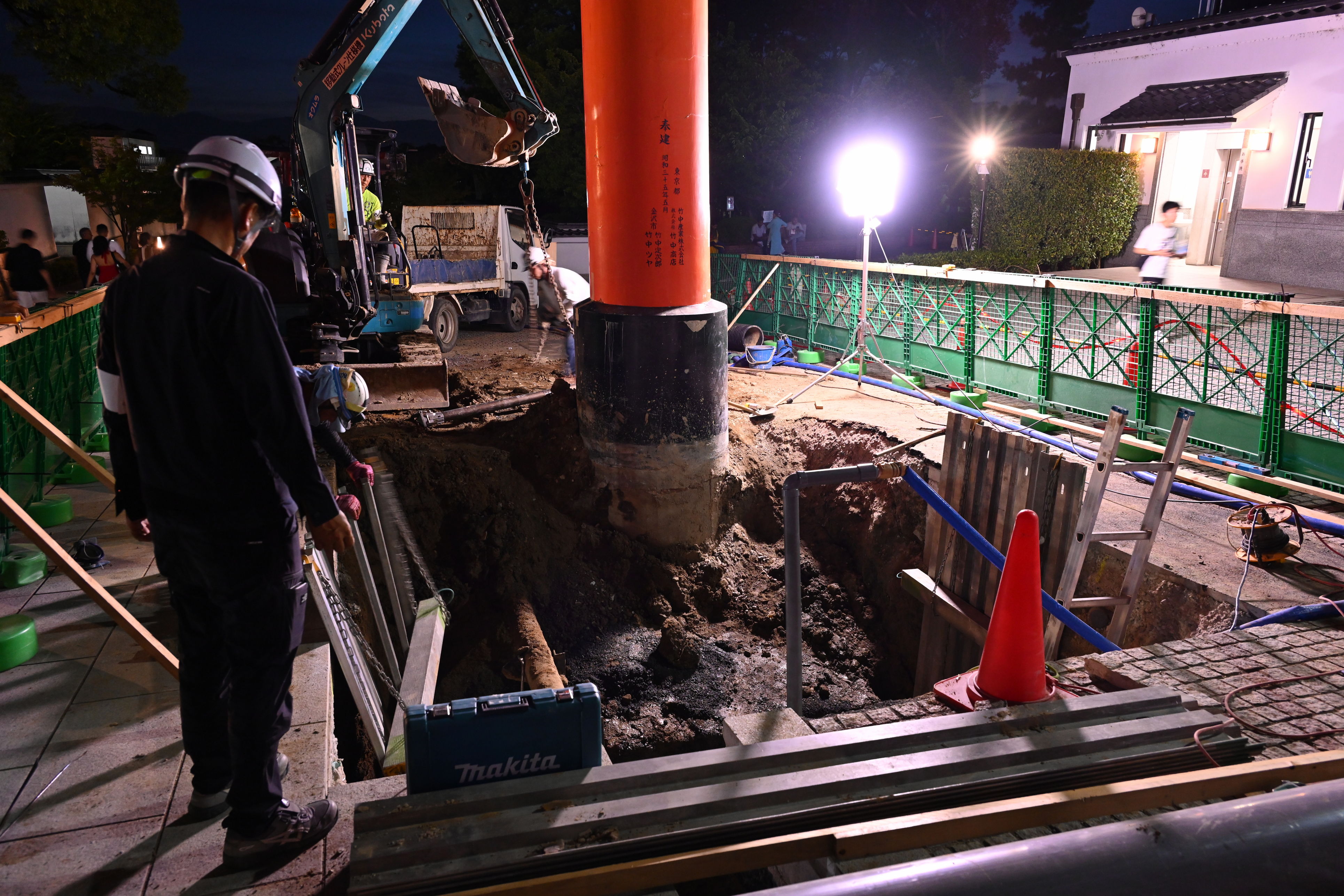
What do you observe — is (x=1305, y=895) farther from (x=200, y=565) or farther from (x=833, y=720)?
(x=833, y=720)

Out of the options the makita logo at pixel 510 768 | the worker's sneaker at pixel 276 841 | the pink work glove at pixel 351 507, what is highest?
the pink work glove at pixel 351 507

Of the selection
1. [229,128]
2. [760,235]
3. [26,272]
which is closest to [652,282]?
[26,272]

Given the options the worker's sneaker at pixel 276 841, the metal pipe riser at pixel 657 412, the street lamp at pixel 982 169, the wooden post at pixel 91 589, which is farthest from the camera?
the street lamp at pixel 982 169

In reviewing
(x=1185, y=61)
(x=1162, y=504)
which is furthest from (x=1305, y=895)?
(x=1185, y=61)

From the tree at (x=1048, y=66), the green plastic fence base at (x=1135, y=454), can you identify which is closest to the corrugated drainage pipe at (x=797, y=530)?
the green plastic fence base at (x=1135, y=454)

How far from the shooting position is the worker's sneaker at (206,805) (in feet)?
9.78

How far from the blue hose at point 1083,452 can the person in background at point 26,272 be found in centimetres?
1210

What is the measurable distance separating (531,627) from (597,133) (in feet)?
12.6

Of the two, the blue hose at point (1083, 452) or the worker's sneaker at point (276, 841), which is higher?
the worker's sneaker at point (276, 841)

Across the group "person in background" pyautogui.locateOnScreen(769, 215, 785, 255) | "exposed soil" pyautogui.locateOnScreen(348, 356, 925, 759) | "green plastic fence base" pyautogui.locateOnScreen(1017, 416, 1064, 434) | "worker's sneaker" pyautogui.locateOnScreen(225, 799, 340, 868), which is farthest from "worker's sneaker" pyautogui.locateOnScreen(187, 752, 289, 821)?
"person in background" pyautogui.locateOnScreen(769, 215, 785, 255)

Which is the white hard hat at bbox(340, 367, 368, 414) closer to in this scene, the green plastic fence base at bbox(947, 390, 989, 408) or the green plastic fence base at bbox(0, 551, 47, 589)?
the green plastic fence base at bbox(0, 551, 47, 589)

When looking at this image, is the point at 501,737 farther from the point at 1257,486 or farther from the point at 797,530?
the point at 1257,486

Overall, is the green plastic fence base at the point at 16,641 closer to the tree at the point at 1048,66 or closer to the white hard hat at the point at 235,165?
the white hard hat at the point at 235,165

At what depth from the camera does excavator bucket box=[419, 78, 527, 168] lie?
23.2ft
